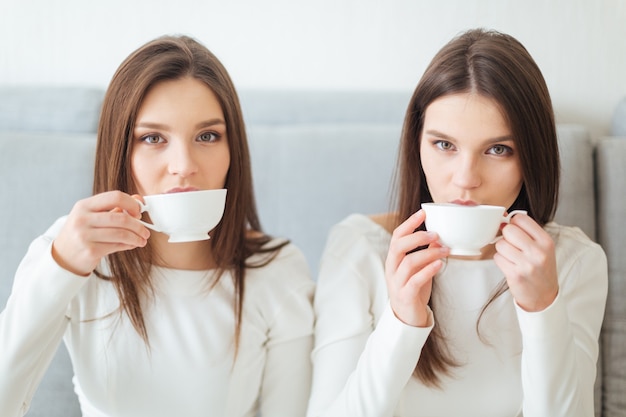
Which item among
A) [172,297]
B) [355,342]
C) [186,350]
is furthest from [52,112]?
[355,342]

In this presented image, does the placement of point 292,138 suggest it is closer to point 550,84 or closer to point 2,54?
point 550,84

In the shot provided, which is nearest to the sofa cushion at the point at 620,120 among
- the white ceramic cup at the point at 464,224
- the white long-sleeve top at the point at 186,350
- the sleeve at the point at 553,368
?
the sleeve at the point at 553,368

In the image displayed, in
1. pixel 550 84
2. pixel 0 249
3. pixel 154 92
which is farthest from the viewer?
pixel 550 84

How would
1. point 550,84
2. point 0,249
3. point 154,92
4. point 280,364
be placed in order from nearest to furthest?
1. point 154,92
2. point 280,364
3. point 0,249
4. point 550,84

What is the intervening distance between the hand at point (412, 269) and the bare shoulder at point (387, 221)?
330mm

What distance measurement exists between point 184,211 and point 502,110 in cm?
67

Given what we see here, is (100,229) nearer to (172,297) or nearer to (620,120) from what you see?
(172,297)

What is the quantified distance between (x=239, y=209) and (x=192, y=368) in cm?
39

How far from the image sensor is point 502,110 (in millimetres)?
1274

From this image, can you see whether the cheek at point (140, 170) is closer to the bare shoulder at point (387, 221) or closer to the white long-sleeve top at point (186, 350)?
the white long-sleeve top at point (186, 350)

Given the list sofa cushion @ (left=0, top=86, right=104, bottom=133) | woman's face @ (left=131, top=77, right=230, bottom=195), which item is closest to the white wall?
sofa cushion @ (left=0, top=86, right=104, bottom=133)

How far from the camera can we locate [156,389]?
1393 mm

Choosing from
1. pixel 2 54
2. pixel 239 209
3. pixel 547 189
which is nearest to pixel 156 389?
pixel 239 209

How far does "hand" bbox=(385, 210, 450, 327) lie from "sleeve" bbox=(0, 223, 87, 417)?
61 centimetres
